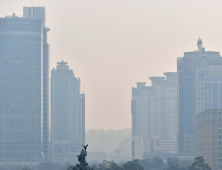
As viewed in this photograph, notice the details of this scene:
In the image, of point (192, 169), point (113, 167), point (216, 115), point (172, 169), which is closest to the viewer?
point (192, 169)

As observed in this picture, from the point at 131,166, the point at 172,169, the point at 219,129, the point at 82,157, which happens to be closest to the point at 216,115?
the point at 219,129

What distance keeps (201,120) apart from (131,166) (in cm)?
5818

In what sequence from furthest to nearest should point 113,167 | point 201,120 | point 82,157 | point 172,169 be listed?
point 201,120 < point 172,169 < point 113,167 < point 82,157

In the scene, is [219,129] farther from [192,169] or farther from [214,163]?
[192,169]

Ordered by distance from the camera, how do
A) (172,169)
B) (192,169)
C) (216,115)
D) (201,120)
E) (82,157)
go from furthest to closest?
1. (201,120)
2. (216,115)
3. (172,169)
4. (192,169)
5. (82,157)

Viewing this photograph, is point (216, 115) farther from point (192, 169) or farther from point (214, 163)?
point (192, 169)

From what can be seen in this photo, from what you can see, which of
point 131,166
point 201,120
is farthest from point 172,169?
point 201,120

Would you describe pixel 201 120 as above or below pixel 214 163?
above

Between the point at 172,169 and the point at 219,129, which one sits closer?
the point at 172,169

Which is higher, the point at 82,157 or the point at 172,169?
the point at 82,157

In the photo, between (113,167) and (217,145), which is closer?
(113,167)

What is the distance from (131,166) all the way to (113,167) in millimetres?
4170

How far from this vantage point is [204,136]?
184 m

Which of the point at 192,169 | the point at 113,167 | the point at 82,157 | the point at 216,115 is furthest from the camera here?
the point at 216,115
